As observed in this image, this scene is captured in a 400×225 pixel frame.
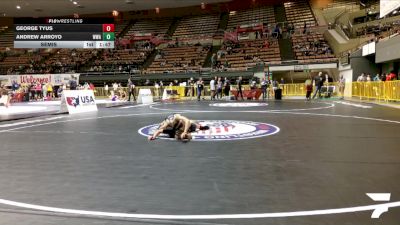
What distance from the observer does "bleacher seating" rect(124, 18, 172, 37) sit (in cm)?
4553

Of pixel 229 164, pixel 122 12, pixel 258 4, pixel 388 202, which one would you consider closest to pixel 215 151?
pixel 229 164

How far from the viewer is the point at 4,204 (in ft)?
11.4

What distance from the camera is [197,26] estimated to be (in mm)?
43781

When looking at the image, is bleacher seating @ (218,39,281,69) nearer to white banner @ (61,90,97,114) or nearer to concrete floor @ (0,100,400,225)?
white banner @ (61,90,97,114)

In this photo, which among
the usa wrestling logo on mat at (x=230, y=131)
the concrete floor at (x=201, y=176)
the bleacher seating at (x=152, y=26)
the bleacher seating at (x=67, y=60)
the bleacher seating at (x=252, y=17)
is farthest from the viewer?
the bleacher seating at (x=152, y=26)

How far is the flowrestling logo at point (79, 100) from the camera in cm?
1464

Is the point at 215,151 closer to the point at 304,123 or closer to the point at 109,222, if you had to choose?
the point at 109,222

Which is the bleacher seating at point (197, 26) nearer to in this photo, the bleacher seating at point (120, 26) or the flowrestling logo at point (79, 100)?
the bleacher seating at point (120, 26)

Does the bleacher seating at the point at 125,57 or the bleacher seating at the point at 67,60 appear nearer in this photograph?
the bleacher seating at the point at 125,57

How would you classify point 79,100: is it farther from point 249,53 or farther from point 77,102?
point 249,53

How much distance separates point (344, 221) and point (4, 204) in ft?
9.72
